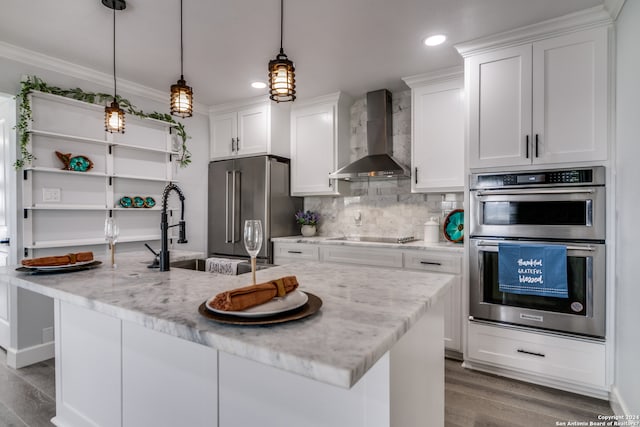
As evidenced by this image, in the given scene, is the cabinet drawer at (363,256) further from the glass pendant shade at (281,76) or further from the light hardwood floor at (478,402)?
the glass pendant shade at (281,76)

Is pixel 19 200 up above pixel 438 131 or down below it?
below

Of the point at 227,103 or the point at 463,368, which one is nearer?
the point at 463,368

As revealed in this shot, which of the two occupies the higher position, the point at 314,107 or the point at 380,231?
the point at 314,107

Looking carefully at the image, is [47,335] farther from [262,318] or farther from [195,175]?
[262,318]

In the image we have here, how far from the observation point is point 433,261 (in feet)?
9.47

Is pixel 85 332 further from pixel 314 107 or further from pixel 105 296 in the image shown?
pixel 314 107

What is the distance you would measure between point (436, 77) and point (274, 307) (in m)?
2.90

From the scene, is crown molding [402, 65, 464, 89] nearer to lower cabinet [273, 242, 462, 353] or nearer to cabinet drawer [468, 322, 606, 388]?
lower cabinet [273, 242, 462, 353]

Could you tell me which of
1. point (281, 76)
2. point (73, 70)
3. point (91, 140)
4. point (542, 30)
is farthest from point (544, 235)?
point (73, 70)

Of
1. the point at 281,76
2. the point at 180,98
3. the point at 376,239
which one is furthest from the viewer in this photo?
the point at 376,239

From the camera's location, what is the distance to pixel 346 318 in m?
0.99

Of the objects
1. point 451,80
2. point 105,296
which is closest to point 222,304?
point 105,296

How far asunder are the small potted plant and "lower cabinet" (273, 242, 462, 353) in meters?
0.43

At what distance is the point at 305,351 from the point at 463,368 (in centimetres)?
244
